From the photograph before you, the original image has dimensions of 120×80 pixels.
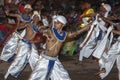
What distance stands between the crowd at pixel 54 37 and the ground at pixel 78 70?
32 centimetres

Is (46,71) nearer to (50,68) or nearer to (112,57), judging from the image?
(50,68)

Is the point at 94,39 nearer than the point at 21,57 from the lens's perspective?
No

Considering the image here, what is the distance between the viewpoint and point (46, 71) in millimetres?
8688

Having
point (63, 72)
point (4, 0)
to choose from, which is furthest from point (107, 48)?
point (4, 0)

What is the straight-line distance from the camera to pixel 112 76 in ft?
39.1

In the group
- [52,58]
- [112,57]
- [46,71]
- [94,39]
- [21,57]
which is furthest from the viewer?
[94,39]

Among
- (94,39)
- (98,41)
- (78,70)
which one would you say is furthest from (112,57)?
(78,70)

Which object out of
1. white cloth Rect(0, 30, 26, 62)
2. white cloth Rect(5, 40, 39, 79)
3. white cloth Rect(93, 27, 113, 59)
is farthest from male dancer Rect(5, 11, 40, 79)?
white cloth Rect(93, 27, 113, 59)

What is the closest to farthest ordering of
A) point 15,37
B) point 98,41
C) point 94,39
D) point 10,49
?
point 15,37
point 10,49
point 98,41
point 94,39

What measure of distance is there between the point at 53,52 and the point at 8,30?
6.95 metres

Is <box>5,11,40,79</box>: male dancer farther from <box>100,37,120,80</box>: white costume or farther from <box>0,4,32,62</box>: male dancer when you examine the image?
<box>100,37,120,80</box>: white costume

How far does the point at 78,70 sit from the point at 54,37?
3.89 metres

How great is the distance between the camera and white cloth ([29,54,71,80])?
8.67 m

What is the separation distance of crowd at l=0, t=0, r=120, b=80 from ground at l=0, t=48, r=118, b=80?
1.06ft
